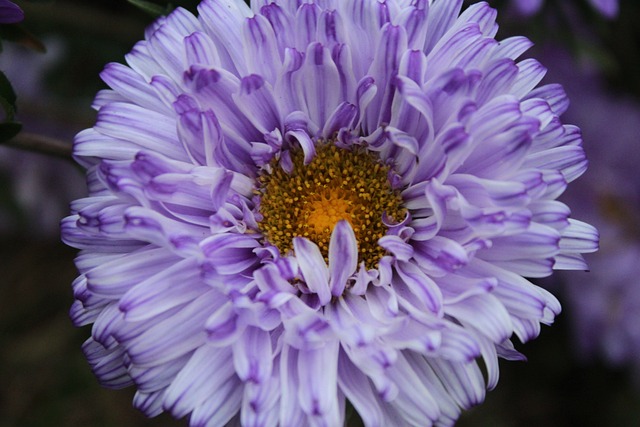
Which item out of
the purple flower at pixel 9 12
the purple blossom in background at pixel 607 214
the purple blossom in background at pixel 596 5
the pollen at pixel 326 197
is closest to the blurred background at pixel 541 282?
the purple blossom in background at pixel 607 214

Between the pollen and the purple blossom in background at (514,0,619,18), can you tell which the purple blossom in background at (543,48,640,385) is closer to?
the purple blossom in background at (514,0,619,18)

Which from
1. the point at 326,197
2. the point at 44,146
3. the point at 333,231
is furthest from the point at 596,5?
the point at 44,146

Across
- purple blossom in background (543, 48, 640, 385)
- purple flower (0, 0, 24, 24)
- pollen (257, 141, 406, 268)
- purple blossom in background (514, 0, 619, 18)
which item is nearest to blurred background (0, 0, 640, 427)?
purple blossom in background (543, 48, 640, 385)

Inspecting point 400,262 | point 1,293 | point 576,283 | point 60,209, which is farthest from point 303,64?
point 1,293

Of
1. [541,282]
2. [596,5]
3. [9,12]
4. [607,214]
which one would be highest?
[596,5]

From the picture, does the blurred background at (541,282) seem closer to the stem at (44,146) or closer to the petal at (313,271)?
the stem at (44,146)

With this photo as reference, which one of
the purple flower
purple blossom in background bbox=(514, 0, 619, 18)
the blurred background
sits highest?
purple blossom in background bbox=(514, 0, 619, 18)

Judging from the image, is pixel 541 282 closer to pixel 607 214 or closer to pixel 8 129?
pixel 607 214
